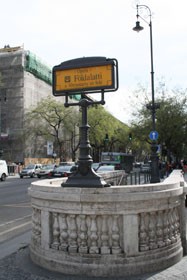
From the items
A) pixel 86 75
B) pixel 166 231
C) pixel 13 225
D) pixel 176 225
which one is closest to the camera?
pixel 166 231

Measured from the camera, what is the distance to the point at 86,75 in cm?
615

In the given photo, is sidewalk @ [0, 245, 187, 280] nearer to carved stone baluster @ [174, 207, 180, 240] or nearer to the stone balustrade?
the stone balustrade

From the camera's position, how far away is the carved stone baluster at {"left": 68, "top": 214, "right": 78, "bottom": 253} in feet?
17.0

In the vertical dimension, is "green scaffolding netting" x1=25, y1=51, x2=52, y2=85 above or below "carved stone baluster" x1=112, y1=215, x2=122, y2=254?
above

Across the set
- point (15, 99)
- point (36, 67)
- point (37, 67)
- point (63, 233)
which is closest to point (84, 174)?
point (63, 233)

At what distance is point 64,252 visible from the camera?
5207 millimetres

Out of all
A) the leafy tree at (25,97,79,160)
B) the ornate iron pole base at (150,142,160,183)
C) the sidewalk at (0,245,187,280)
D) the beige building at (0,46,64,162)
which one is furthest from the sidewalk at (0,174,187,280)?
the beige building at (0,46,64,162)

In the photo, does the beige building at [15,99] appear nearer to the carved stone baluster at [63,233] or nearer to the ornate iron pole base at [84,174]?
the ornate iron pole base at [84,174]

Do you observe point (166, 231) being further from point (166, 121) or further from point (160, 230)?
point (166, 121)

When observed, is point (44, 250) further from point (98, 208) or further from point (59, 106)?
point (59, 106)

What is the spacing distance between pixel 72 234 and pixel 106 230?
490 millimetres

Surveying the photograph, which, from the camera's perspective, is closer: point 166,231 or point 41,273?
point 41,273

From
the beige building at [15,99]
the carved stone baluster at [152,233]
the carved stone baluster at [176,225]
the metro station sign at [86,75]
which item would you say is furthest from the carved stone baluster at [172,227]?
the beige building at [15,99]

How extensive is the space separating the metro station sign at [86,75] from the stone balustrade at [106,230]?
1809 millimetres
